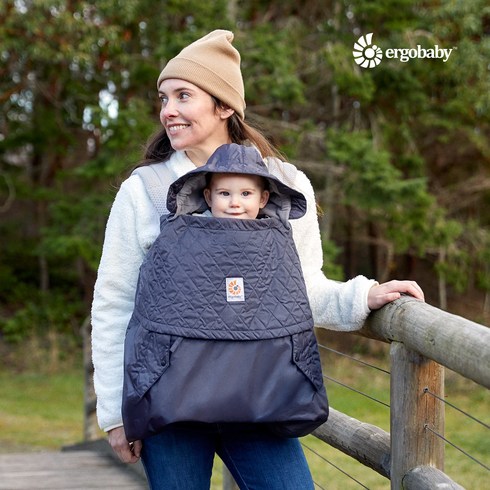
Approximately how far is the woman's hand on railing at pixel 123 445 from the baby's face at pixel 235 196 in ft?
1.84

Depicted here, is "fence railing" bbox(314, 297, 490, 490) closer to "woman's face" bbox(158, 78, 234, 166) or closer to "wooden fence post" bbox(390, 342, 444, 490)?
"wooden fence post" bbox(390, 342, 444, 490)

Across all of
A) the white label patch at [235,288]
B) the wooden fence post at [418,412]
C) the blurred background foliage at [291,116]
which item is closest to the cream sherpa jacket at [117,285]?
the white label patch at [235,288]

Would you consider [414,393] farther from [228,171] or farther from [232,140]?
[232,140]

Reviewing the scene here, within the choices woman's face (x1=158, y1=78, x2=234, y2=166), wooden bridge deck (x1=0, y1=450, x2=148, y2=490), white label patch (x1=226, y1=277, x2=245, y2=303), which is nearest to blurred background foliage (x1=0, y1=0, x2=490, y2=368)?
wooden bridge deck (x1=0, y1=450, x2=148, y2=490)

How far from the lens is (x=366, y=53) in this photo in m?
11.6

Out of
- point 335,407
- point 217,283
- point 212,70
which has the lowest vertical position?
point 335,407

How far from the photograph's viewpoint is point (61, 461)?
17.4ft

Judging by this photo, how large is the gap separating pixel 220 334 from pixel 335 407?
8.32 meters

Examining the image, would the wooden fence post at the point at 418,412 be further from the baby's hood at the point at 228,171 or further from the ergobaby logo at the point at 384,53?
the ergobaby logo at the point at 384,53

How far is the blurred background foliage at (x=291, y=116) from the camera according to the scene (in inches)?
436

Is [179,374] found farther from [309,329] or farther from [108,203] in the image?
[108,203]

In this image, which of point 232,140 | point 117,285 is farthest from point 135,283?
point 232,140

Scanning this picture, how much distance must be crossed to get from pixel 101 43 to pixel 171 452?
32.4ft

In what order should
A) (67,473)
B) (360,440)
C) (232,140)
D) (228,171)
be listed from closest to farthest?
(228,171) → (232,140) → (360,440) → (67,473)
